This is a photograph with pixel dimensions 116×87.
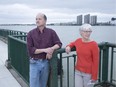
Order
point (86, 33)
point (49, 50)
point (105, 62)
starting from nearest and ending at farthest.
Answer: point (86, 33)
point (49, 50)
point (105, 62)

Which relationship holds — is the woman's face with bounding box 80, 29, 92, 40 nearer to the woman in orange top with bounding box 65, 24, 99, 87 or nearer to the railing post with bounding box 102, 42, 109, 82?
the woman in orange top with bounding box 65, 24, 99, 87

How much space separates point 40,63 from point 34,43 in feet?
1.28

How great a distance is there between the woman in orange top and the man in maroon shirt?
1.72 feet

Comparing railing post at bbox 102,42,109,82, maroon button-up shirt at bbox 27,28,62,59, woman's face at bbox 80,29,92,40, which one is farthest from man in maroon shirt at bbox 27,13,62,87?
railing post at bbox 102,42,109,82

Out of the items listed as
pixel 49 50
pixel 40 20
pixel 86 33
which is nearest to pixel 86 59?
pixel 86 33

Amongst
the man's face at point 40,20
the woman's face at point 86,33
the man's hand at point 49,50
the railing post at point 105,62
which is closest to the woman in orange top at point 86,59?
the woman's face at point 86,33

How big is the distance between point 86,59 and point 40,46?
93 centimetres

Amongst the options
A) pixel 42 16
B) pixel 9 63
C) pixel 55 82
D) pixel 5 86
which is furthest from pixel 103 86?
pixel 9 63

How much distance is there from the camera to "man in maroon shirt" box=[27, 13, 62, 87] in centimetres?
456

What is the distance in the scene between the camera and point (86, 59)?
4234 millimetres

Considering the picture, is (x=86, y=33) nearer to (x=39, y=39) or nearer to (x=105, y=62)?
(x=39, y=39)

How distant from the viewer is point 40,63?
15.4 feet

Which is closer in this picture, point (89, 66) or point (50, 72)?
point (89, 66)

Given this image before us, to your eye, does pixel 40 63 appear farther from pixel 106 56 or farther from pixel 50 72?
pixel 106 56
